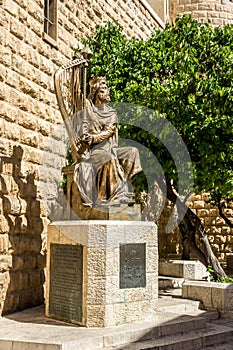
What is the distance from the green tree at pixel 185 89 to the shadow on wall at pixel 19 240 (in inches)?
82.9

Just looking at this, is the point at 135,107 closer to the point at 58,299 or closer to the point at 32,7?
the point at 32,7

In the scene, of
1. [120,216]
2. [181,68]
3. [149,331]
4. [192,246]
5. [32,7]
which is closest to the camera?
[149,331]

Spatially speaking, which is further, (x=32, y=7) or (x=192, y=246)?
(x=192, y=246)

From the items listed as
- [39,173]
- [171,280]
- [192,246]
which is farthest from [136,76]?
[171,280]

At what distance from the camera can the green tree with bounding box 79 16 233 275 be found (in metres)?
7.63

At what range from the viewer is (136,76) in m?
8.27

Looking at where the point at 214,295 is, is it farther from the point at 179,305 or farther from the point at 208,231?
the point at 208,231

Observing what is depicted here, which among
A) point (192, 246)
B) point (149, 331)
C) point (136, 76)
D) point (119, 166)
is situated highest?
point (136, 76)

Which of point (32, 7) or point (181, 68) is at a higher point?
point (32, 7)

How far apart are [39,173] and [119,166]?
2028 millimetres

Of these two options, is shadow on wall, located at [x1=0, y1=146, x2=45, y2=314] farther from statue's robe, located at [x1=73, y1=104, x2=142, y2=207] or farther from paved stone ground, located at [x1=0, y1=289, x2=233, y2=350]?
statue's robe, located at [x1=73, y1=104, x2=142, y2=207]

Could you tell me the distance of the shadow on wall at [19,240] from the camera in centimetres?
643

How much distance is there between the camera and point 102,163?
234 inches

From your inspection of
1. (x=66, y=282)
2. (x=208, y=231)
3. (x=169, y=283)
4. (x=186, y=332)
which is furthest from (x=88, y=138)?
(x=208, y=231)
